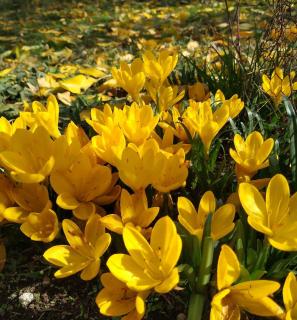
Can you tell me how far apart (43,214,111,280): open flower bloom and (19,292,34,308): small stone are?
0.28 meters

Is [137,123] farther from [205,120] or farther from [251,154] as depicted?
[251,154]

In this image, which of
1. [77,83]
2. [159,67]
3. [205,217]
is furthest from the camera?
[77,83]

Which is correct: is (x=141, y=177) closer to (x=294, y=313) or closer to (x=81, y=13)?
(x=294, y=313)

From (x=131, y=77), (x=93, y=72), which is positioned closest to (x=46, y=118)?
(x=131, y=77)

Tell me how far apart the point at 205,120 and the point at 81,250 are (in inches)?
20.4

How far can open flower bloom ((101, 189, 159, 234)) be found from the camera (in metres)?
1.17

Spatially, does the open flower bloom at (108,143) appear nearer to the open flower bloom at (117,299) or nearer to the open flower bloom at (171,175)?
the open flower bloom at (171,175)

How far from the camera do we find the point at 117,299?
43.0 inches

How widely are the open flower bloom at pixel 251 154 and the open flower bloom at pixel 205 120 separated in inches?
3.4

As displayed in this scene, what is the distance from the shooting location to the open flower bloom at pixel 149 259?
3.32ft

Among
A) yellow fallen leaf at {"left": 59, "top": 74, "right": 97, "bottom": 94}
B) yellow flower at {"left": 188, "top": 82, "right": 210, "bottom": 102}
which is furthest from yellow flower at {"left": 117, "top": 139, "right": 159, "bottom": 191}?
yellow fallen leaf at {"left": 59, "top": 74, "right": 97, "bottom": 94}

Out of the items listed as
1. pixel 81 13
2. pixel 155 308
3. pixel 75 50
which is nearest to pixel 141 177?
pixel 155 308

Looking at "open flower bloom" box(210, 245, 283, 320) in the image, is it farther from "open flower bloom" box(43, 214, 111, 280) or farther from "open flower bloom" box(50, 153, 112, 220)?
"open flower bloom" box(50, 153, 112, 220)

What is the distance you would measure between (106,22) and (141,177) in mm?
3741
